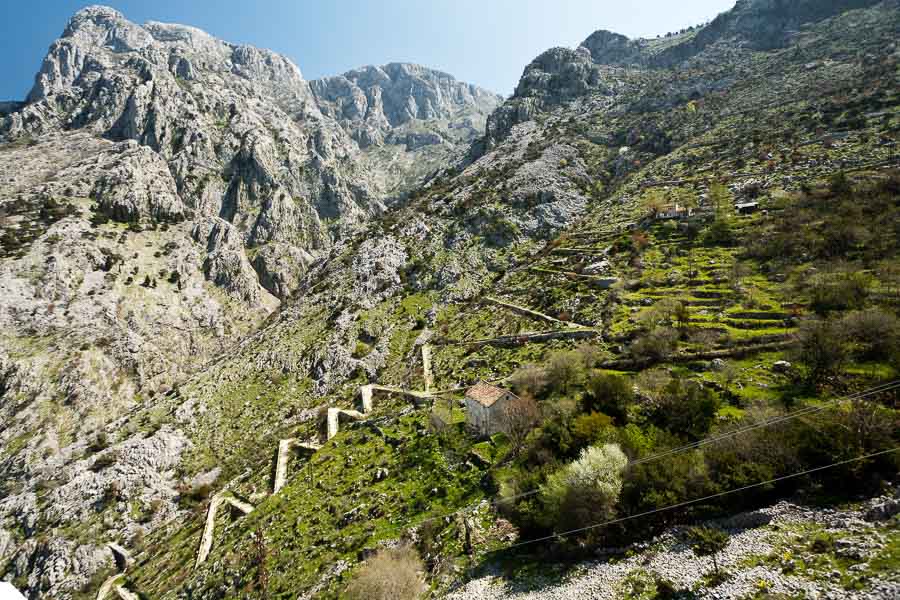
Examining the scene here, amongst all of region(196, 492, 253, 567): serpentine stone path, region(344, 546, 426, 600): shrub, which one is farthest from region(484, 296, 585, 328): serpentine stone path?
region(196, 492, 253, 567): serpentine stone path

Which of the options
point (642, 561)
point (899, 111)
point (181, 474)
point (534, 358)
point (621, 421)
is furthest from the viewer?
point (899, 111)

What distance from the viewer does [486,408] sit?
32906mm

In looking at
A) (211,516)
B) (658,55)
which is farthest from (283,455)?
(658,55)

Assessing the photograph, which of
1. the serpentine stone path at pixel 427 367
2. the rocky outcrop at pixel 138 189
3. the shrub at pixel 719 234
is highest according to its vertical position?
the rocky outcrop at pixel 138 189

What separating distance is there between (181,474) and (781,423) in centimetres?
6867

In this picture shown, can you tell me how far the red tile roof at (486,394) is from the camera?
32875 mm

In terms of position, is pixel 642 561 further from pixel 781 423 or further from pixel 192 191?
pixel 192 191

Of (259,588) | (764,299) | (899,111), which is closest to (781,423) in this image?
(764,299)

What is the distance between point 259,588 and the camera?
27.7 metres

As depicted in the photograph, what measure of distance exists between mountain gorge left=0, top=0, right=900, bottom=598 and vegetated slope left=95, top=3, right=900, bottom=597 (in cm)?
35

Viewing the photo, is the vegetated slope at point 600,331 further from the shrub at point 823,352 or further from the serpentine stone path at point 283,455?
the serpentine stone path at point 283,455

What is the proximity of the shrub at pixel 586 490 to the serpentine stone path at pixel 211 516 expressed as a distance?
34.6 metres

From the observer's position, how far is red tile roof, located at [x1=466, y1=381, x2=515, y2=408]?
108 feet

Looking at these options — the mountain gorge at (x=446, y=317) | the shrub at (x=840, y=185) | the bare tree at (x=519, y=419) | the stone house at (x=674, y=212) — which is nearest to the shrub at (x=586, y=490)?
the mountain gorge at (x=446, y=317)
